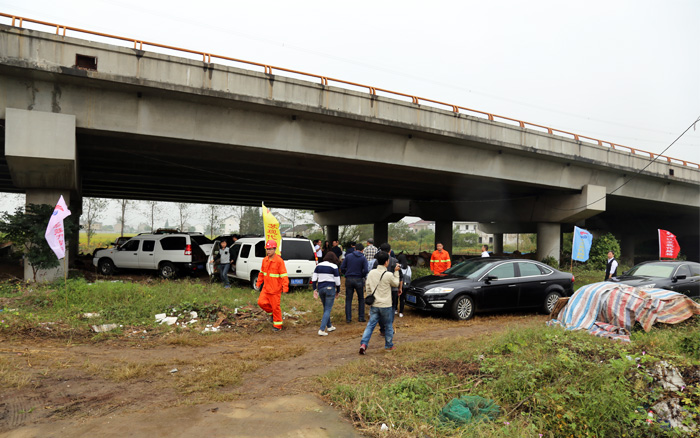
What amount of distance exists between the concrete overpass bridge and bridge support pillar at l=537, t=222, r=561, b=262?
0.08m

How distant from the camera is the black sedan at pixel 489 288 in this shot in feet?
33.4

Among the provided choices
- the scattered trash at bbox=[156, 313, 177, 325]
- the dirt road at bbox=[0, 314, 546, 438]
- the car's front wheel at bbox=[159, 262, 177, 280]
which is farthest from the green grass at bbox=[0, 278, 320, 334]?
the car's front wheel at bbox=[159, 262, 177, 280]

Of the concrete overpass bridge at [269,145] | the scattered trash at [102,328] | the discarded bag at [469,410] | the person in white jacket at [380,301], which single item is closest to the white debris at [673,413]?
the discarded bag at [469,410]

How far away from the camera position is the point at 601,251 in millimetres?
28594

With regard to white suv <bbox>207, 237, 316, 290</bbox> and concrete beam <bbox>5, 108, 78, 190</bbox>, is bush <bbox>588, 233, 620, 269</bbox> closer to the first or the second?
white suv <bbox>207, 237, 316, 290</bbox>

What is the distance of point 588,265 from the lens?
28.0 metres

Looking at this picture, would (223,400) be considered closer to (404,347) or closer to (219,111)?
(404,347)

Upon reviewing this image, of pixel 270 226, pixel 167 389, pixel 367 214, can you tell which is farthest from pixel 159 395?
pixel 367 214

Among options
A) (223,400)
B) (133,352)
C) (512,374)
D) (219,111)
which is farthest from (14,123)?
(512,374)

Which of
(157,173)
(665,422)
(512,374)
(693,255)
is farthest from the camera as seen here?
(693,255)

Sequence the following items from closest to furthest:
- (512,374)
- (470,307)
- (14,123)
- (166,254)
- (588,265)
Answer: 1. (512,374)
2. (470,307)
3. (14,123)
4. (166,254)
5. (588,265)

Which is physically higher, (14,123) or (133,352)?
(14,123)

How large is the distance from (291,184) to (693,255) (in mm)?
38911

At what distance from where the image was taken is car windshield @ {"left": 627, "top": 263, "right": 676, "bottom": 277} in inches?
416
